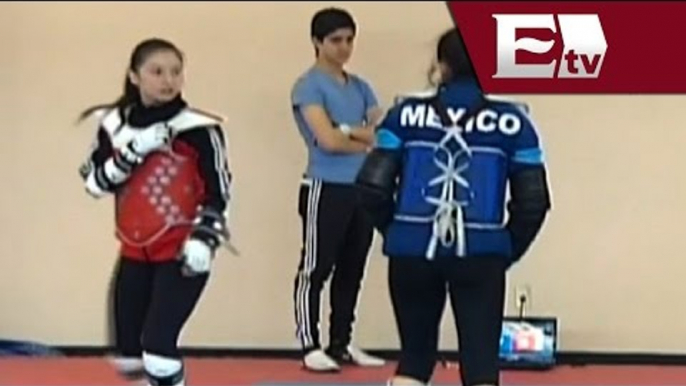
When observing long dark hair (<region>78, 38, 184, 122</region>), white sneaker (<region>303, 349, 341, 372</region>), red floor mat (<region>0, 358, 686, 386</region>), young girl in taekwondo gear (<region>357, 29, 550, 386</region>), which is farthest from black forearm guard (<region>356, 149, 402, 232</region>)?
white sneaker (<region>303, 349, 341, 372</region>)

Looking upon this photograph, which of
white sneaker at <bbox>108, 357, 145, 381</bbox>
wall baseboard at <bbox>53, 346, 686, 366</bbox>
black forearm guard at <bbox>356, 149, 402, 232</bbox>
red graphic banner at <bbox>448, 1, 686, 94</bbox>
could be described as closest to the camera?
black forearm guard at <bbox>356, 149, 402, 232</bbox>

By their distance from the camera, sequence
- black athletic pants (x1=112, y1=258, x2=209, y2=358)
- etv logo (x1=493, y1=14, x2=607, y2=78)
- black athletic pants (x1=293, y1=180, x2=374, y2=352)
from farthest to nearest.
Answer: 1. black athletic pants (x1=293, y1=180, x2=374, y2=352)
2. etv logo (x1=493, y1=14, x2=607, y2=78)
3. black athletic pants (x1=112, y1=258, x2=209, y2=358)

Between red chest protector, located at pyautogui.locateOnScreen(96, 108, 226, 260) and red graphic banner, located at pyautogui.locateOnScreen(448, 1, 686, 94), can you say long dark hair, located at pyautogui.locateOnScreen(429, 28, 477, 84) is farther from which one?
red chest protector, located at pyautogui.locateOnScreen(96, 108, 226, 260)

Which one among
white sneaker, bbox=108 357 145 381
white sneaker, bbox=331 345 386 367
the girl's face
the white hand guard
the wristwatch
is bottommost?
white sneaker, bbox=331 345 386 367

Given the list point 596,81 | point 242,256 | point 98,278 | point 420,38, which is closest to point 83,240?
point 98,278

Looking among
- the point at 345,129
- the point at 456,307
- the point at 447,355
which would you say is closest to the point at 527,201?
the point at 456,307

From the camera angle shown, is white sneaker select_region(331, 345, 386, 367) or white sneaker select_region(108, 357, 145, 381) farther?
white sneaker select_region(331, 345, 386, 367)

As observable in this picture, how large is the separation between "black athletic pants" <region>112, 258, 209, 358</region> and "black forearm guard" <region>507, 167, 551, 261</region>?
0.88 metres

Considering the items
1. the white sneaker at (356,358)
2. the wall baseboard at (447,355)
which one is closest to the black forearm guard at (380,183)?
the white sneaker at (356,358)

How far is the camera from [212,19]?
19.1ft

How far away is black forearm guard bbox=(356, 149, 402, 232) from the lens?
13.2 ft

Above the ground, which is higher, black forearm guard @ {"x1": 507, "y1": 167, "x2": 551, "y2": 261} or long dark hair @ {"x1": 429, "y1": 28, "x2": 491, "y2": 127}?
long dark hair @ {"x1": 429, "y1": 28, "x2": 491, "y2": 127}

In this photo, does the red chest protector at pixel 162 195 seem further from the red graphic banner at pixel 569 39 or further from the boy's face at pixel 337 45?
the boy's face at pixel 337 45

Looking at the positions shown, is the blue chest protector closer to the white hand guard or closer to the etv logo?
the white hand guard
